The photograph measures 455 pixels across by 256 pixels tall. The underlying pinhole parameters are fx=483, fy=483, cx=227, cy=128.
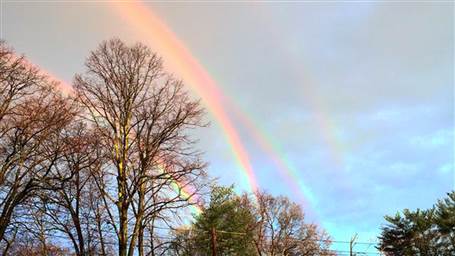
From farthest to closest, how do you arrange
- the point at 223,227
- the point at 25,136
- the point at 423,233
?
the point at 423,233
the point at 223,227
the point at 25,136

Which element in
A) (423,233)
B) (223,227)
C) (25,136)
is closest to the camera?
(25,136)

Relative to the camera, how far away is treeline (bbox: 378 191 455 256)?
6206 centimetres

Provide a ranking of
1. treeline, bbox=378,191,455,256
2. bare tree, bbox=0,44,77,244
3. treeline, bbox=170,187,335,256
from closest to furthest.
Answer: bare tree, bbox=0,44,77,244
treeline, bbox=170,187,335,256
treeline, bbox=378,191,455,256

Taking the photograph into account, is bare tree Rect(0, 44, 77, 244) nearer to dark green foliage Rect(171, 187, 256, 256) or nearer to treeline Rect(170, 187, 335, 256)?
Answer: treeline Rect(170, 187, 335, 256)

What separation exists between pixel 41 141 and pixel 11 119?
1.76 metres

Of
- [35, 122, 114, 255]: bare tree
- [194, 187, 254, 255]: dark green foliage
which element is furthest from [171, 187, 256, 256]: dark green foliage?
[35, 122, 114, 255]: bare tree

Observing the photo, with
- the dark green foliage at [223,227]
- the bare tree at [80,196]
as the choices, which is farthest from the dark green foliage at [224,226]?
the bare tree at [80,196]

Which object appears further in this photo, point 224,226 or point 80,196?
point 224,226

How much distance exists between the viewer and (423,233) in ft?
213

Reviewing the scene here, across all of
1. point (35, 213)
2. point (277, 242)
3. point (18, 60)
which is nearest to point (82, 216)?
point (35, 213)

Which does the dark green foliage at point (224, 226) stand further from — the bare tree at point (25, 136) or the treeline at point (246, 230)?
→ the bare tree at point (25, 136)

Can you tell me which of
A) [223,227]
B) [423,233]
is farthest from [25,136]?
[423,233]

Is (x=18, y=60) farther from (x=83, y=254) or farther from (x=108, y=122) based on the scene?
(x=83, y=254)

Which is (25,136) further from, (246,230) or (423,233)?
(423,233)
